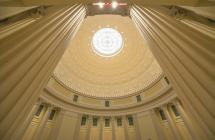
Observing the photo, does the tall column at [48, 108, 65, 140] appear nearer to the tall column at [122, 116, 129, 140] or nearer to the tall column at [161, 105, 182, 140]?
the tall column at [122, 116, 129, 140]

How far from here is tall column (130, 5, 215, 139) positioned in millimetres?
2486

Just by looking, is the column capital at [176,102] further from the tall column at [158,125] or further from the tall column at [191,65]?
the tall column at [191,65]

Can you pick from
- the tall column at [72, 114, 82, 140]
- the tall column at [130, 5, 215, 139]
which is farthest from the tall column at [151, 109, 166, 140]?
the tall column at [130, 5, 215, 139]

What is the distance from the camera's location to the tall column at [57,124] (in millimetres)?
13973

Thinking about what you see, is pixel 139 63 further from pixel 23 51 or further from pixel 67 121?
pixel 23 51

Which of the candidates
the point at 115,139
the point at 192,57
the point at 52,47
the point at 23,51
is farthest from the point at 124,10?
the point at 115,139

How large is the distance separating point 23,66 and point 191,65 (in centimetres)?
405

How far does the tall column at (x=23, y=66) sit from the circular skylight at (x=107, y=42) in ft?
59.3

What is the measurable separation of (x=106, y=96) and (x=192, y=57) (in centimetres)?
1781

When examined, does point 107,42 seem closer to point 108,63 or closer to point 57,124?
point 108,63

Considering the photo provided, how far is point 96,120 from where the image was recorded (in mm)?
18391

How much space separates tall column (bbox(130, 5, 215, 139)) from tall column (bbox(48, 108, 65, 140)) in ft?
47.5

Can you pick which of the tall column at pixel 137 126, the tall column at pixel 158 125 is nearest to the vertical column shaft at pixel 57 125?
the tall column at pixel 137 126

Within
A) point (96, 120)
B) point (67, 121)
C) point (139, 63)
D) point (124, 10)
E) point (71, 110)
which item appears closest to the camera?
point (124, 10)
